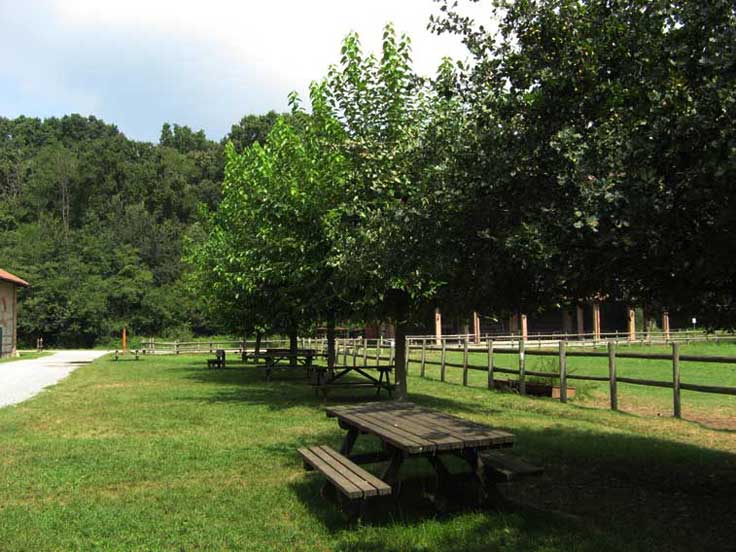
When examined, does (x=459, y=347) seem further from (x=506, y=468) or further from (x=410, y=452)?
(x=410, y=452)

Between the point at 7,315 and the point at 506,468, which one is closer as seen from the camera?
the point at 506,468

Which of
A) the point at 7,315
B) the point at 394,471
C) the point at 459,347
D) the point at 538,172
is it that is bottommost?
the point at 394,471

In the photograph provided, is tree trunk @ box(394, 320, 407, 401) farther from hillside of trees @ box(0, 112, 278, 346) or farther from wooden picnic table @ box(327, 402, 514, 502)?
hillside of trees @ box(0, 112, 278, 346)

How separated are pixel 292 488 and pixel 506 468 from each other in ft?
→ 6.93

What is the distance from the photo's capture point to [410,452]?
464 centimetres

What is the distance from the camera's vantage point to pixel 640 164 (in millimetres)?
3822

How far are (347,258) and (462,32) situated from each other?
369cm

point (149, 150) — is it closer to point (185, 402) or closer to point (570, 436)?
point (185, 402)

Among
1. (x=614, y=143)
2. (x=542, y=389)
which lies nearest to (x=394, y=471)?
(x=614, y=143)

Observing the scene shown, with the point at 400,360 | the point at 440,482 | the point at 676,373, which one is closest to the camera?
the point at 440,482

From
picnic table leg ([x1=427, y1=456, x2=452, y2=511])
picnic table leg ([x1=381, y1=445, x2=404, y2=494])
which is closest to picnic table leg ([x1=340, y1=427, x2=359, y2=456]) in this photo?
picnic table leg ([x1=381, y1=445, x2=404, y2=494])

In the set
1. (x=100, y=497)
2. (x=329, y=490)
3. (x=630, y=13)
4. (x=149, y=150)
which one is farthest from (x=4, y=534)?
(x=149, y=150)

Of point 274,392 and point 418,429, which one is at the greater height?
point 418,429

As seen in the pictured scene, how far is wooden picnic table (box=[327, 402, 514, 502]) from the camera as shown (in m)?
4.82
